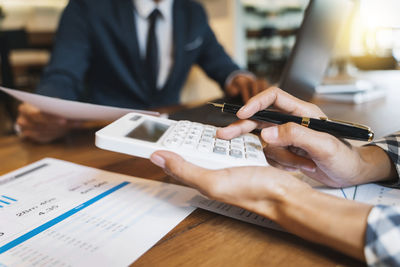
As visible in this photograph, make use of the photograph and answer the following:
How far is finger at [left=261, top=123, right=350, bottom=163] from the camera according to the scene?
35cm

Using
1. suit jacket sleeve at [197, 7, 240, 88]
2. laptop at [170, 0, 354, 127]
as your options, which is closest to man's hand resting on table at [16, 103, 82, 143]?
laptop at [170, 0, 354, 127]

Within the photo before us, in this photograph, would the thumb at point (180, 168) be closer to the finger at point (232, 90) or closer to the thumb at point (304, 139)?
the thumb at point (304, 139)

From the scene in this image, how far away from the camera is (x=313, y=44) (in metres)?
0.74

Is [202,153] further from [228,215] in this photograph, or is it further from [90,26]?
[90,26]

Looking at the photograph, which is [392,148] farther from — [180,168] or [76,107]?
[76,107]

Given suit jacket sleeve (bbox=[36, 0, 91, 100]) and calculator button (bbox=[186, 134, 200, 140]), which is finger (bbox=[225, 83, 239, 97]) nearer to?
suit jacket sleeve (bbox=[36, 0, 91, 100])

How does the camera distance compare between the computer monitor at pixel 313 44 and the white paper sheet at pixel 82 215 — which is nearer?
the white paper sheet at pixel 82 215

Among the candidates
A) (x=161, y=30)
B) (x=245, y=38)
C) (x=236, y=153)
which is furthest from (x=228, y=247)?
(x=245, y=38)

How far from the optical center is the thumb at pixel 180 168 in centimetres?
28

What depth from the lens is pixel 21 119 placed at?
610mm

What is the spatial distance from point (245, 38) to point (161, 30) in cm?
256

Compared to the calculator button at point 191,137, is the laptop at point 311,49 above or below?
above

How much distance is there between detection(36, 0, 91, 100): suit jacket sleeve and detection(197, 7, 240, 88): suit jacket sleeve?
50 cm

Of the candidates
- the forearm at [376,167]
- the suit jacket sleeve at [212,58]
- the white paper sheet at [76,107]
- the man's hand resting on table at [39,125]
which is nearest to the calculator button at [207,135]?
the white paper sheet at [76,107]
